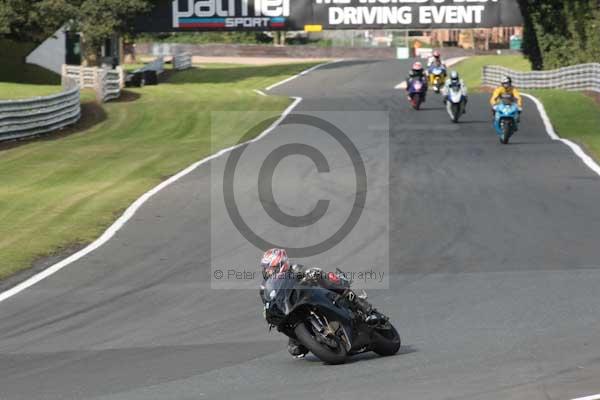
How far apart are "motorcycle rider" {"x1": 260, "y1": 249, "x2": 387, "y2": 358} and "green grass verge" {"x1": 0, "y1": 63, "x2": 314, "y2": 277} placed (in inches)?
251

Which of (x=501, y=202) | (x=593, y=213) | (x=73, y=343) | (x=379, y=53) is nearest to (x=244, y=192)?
(x=501, y=202)

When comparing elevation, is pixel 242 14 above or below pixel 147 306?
above

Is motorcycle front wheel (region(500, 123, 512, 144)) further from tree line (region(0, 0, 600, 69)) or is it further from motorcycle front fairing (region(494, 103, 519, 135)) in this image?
tree line (region(0, 0, 600, 69))

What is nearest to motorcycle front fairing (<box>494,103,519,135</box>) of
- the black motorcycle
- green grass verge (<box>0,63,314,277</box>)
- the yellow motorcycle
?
green grass verge (<box>0,63,314,277</box>)

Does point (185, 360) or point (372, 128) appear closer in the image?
point (185, 360)

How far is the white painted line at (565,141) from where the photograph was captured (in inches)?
963

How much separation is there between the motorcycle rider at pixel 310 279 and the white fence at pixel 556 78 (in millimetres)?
33559

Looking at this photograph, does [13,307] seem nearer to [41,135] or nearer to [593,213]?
[593,213]

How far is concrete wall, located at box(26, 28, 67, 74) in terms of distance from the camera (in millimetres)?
55781

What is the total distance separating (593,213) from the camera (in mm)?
18625

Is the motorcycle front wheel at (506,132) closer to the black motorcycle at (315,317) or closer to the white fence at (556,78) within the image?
the white fence at (556,78)

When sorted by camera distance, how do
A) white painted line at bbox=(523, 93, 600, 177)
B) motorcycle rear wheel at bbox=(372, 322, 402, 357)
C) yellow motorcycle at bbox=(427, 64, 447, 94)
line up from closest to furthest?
1. motorcycle rear wheel at bbox=(372, 322, 402, 357)
2. white painted line at bbox=(523, 93, 600, 177)
3. yellow motorcycle at bbox=(427, 64, 447, 94)

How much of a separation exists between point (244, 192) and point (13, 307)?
8.50 meters

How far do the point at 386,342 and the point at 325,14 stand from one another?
4939cm
